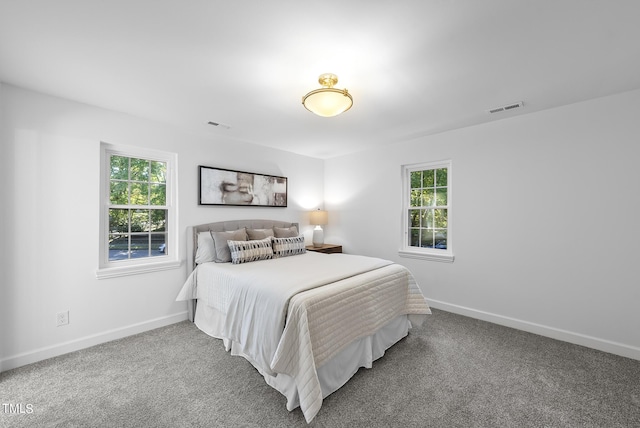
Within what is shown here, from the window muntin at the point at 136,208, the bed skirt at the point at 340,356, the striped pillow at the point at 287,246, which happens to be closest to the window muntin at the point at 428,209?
the bed skirt at the point at 340,356

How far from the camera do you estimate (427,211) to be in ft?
12.5

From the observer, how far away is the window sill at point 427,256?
3.51 m

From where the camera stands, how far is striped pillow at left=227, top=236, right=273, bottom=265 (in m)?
3.04

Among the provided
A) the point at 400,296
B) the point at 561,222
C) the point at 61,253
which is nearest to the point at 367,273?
the point at 400,296

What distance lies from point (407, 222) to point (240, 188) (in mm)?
2485

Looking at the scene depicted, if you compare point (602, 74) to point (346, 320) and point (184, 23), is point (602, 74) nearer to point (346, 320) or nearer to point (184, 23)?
point (346, 320)

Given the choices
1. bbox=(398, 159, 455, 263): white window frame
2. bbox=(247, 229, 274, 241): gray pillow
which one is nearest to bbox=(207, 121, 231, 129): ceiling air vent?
bbox=(247, 229, 274, 241): gray pillow

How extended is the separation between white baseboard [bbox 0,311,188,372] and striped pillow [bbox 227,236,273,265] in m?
1.03

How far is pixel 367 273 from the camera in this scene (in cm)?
255

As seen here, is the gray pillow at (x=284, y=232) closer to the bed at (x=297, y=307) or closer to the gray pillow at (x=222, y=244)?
the bed at (x=297, y=307)

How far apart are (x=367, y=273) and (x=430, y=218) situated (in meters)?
1.73

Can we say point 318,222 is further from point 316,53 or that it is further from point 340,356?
point 316,53

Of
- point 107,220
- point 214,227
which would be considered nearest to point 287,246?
point 214,227

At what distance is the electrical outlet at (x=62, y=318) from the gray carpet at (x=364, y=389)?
31 cm
